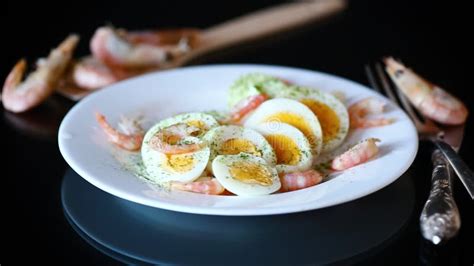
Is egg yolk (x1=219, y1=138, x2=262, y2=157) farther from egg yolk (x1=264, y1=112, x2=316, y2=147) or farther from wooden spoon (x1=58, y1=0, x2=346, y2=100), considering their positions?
wooden spoon (x1=58, y1=0, x2=346, y2=100)

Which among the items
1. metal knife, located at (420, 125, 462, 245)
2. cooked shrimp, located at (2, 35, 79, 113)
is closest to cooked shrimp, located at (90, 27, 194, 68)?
cooked shrimp, located at (2, 35, 79, 113)

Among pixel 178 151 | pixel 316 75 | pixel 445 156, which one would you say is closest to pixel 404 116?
pixel 445 156

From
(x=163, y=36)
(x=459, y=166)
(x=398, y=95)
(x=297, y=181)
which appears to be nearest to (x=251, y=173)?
(x=297, y=181)

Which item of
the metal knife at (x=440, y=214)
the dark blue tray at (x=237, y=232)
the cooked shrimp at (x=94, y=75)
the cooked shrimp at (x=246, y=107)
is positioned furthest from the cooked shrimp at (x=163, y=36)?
the metal knife at (x=440, y=214)

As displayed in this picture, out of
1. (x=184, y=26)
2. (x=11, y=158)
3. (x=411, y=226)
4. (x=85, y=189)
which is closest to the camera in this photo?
(x=411, y=226)

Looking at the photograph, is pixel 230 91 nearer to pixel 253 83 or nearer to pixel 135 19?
pixel 253 83

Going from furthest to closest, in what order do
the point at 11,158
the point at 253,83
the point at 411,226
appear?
the point at 253,83 < the point at 11,158 < the point at 411,226

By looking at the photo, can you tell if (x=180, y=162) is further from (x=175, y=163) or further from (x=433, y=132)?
(x=433, y=132)
